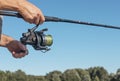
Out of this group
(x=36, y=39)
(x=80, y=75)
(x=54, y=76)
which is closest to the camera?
(x=36, y=39)

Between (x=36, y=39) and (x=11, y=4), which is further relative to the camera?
(x=36, y=39)

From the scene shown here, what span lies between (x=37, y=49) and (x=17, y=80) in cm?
10643

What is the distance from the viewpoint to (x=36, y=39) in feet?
26.7

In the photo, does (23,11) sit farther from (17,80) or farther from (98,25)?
(17,80)

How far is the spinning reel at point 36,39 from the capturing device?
317 inches

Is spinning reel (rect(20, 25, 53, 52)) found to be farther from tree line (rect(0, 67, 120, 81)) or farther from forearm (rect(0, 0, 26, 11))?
tree line (rect(0, 67, 120, 81))

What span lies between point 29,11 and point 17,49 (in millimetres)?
1721

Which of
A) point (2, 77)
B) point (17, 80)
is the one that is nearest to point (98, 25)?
point (2, 77)

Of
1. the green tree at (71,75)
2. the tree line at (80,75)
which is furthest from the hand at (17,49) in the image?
the green tree at (71,75)

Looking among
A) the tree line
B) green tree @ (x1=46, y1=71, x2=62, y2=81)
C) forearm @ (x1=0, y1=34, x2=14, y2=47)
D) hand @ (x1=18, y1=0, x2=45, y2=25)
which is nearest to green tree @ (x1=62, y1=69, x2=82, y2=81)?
the tree line

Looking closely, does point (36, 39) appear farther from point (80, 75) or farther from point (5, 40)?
point (80, 75)

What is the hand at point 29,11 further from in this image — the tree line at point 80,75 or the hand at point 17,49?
the tree line at point 80,75

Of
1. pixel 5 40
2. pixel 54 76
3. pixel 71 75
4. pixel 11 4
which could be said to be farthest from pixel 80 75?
pixel 11 4

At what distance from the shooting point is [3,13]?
732 centimetres
